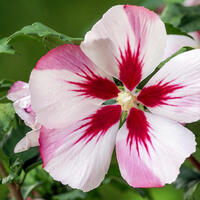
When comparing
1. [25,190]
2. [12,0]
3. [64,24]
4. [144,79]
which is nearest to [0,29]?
[12,0]

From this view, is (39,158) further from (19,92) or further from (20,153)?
(19,92)

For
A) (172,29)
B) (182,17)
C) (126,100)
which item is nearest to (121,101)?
(126,100)

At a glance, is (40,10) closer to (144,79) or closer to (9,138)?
(9,138)

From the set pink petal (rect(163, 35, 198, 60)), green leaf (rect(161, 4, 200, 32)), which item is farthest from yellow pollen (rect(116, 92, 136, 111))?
green leaf (rect(161, 4, 200, 32))

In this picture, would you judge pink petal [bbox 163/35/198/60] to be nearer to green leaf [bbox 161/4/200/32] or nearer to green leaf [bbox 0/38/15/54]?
green leaf [bbox 161/4/200/32]

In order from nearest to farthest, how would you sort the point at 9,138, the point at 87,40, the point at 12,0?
the point at 87,40, the point at 9,138, the point at 12,0
